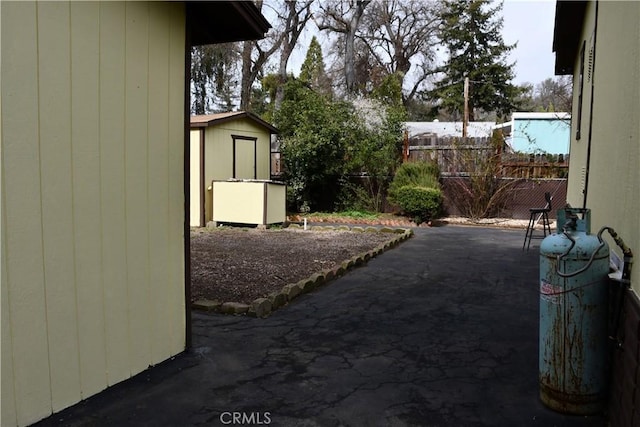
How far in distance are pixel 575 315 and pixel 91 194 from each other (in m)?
2.91

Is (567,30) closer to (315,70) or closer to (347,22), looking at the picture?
(347,22)

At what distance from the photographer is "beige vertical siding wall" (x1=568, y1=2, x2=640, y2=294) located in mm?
2500

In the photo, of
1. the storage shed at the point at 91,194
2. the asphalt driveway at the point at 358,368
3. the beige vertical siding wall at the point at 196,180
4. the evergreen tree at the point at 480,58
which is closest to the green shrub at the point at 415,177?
the beige vertical siding wall at the point at 196,180

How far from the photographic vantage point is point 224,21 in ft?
13.6

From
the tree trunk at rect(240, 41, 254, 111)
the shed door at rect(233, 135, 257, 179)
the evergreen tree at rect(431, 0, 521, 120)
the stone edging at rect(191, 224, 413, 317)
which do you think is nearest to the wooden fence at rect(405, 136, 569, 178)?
the shed door at rect(233, 135, 257, 179)

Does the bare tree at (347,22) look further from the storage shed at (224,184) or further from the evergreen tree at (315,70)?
the storage shed at (224,184)

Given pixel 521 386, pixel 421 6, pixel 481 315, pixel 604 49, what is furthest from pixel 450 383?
pixel 421 6

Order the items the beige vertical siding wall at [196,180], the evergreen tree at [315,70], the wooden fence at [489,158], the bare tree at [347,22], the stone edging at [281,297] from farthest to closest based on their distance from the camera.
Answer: the evergreen tree at [315,70], the bare tree at [347,22], the wooden fence at [489,158], the beige vertical siding wall at [196,180], the stone edging at [281,297]

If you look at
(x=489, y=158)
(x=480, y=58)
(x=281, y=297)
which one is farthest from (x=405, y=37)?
(x=281, y=297)

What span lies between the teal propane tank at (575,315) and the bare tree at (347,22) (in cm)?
2174

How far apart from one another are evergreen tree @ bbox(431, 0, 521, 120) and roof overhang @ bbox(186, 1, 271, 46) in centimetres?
2554

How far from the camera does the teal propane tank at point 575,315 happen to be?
2740 mm

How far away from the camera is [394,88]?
62.5 feet

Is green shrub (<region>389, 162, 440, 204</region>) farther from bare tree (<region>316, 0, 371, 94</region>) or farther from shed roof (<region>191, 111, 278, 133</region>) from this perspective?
bare tree (<region>316, 0, 371, 94</region>)
